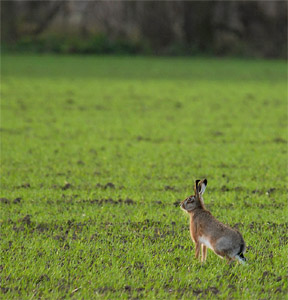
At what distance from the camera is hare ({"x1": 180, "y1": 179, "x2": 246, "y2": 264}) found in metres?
4.73

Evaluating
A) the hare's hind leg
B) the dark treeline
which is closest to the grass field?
the hare's hind leg

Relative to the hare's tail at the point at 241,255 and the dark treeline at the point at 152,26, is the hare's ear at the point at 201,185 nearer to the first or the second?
the hare's tail at the point at 241,255

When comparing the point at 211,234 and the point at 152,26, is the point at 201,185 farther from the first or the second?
the point at 152,26

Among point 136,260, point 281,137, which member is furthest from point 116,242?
point 281,137

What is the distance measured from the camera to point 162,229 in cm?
623

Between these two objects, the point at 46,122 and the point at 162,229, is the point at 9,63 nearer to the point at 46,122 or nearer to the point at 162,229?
the point at 46,122

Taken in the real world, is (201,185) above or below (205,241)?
above

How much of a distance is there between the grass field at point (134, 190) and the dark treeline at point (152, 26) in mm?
18106

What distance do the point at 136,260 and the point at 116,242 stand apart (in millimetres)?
537

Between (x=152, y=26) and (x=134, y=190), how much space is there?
31.5 meters

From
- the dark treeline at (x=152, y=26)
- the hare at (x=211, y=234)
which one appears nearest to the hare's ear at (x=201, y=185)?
the hare at (x=211, y=234)

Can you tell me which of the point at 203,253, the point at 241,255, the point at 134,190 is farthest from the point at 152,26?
the point at 241,255

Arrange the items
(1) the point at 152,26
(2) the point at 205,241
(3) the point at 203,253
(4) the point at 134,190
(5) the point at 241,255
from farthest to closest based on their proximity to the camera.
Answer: (1) the point at 152,26, (4) the point at 134,190, (3) the point at 203,253, (2) the point at 205,241, (5) the point at 241,255

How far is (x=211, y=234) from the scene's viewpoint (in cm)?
488
